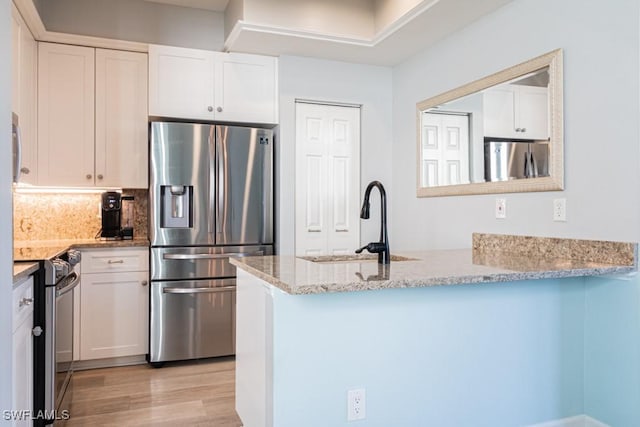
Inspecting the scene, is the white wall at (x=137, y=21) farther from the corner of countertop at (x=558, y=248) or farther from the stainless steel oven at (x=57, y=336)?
the corner of countertop at (x=558, y=248)

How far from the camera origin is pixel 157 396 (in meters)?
2.88

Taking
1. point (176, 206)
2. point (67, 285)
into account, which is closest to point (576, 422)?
point (67, 285)

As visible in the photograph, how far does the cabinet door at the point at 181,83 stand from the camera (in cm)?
352

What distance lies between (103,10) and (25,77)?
41.0 inches

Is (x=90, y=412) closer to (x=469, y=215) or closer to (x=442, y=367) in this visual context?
(x=442, y=367)

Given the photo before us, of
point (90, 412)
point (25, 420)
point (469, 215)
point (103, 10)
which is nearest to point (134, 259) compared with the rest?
point (90, 412)

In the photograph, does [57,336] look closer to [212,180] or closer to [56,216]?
[212,180]

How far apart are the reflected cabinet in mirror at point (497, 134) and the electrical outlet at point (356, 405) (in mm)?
1451

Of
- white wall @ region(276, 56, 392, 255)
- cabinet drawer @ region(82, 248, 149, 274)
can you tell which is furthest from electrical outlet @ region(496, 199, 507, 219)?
cabinet drawer @ region(82, 248, 149, 274)

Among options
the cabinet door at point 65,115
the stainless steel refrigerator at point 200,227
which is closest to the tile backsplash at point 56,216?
the cabinet door at point 65,115

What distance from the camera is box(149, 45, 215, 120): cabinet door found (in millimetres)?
3520

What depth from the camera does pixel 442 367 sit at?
78.5 inches

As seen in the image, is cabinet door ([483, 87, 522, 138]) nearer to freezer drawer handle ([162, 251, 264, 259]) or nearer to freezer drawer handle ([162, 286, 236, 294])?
freezer drawer handle ([162, 251, 264, 259])

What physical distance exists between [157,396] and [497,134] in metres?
2.65
